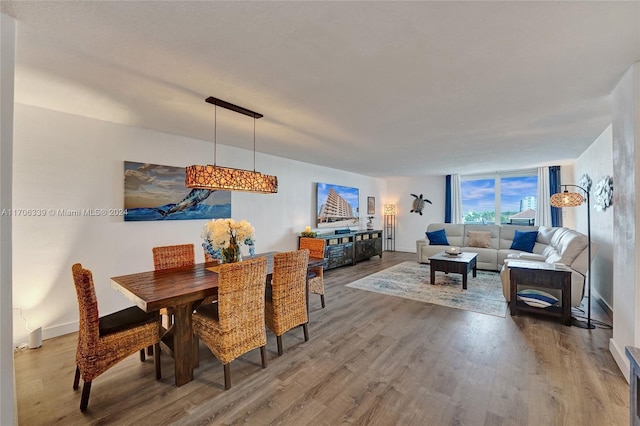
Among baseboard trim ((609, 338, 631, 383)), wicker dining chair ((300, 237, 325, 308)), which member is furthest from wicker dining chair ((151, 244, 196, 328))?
baseboard trim ((609, 338, 631, 383))

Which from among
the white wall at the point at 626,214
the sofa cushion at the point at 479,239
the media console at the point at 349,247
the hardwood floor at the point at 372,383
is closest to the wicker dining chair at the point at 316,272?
the hardwood floor at the point at 372,383

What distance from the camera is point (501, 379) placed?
6.95 feet

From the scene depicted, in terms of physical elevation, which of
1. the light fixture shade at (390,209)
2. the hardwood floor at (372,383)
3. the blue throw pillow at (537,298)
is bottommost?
the hardwood floor at (372,383)

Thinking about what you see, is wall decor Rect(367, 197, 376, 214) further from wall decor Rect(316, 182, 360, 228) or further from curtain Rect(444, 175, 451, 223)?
curtain Rect(444, 175, 451, 223)

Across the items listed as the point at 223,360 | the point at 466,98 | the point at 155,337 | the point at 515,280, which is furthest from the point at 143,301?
the point at 515,280

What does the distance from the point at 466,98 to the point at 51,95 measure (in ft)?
12.8

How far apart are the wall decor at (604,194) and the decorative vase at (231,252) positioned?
455 centimetres

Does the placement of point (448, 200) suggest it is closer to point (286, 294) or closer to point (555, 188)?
point (555, 188)

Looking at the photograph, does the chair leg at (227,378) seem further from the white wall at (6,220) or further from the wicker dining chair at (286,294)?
the white wall at (6,220)

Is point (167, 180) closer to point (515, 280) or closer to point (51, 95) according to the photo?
point (51, 95)

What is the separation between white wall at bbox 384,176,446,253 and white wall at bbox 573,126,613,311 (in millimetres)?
3705

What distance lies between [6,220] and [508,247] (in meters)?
7.69

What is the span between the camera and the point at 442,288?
457 centimetres

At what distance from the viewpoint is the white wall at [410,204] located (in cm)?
822
